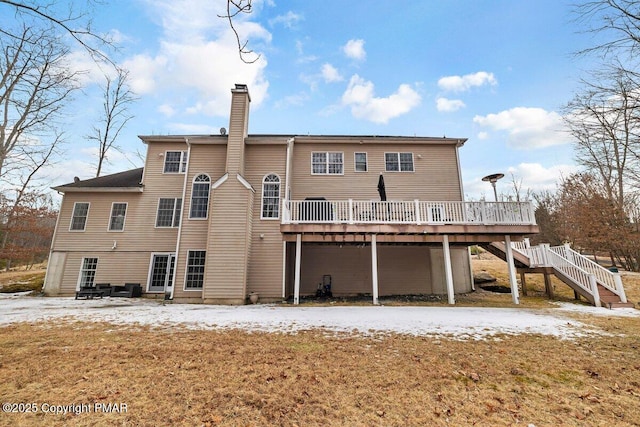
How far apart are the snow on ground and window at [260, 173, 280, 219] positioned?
517cm

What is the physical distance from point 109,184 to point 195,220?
6322 mm

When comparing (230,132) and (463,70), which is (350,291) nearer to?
(230,132)

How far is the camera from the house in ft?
36.7

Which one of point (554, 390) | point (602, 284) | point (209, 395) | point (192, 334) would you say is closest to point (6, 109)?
point (192, 334)

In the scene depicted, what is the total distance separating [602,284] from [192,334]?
14.3 m

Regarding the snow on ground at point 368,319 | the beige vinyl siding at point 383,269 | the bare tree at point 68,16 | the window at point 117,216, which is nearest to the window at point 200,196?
the window at point 117,216

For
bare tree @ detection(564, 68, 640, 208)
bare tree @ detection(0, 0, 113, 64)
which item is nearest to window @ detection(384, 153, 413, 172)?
bare tree @ detection(564, 68, 640, 208)

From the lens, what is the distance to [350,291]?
1372 centimetres

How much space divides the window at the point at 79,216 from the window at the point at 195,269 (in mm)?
6765

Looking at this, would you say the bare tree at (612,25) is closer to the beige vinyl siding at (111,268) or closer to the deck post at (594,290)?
the deck post at (594,290)

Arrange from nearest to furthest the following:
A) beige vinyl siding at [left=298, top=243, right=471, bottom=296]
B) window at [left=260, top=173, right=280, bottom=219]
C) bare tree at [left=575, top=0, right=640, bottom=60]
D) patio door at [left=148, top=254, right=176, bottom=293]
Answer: bare tree at [left=575, top=0, right=640, bottom=60]
window at [left=260, top=173, right=280, bottom=219]
patio door at [left=148, top=254, right=176, bottom=293]
beige vinyl siding at [left=298, top=243, right=471, bottom=296]

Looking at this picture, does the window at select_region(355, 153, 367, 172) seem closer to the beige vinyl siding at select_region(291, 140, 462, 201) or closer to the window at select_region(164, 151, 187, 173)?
the beige vinyl siding at select_region(291, 140, 462, 201)

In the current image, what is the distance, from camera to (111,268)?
13.6m

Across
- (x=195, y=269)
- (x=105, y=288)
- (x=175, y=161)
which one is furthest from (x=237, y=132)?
(x=105, y=288)
